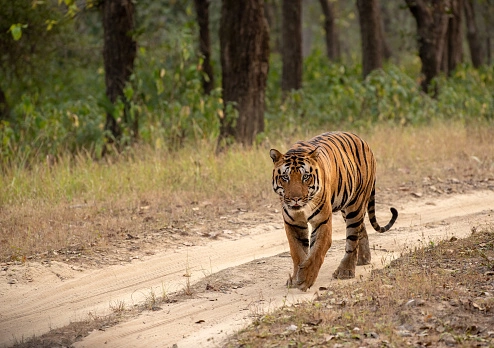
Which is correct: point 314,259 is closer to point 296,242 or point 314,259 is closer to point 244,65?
point 296,242

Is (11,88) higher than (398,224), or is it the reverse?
(11,88)

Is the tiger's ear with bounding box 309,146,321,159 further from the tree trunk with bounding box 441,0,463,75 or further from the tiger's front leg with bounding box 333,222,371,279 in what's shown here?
the tree trunk with bounding box 441,0,463,75

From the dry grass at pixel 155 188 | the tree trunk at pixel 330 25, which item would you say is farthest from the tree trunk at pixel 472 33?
the dry grass at pixel 155 188

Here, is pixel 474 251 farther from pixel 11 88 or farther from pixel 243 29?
pixel 11 88

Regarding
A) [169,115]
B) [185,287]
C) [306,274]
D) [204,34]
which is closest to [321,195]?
[306,274]

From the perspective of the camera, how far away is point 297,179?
20.3 feet

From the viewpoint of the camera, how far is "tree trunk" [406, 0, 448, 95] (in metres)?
19.7

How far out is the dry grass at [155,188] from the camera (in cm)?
830

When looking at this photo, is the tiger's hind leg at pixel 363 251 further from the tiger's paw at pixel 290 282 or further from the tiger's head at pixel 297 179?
the tiger's head at pixel 297 179

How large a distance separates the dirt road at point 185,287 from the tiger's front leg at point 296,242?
0.57 feet

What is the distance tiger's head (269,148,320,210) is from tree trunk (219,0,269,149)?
6.58 m

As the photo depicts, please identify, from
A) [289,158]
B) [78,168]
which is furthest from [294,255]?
[78,168]

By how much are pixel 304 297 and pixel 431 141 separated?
7.59 m

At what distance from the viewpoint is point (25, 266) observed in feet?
24.0
